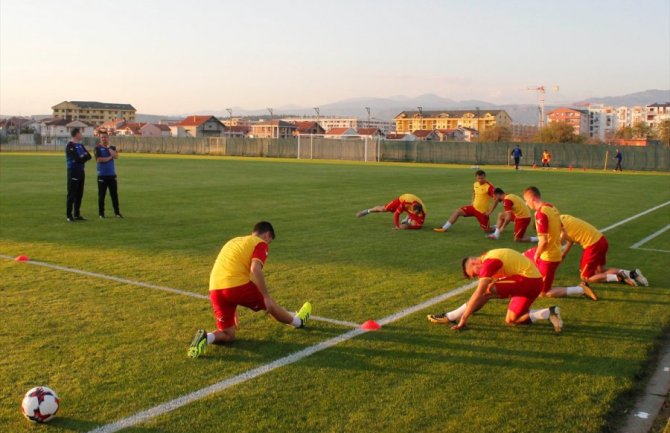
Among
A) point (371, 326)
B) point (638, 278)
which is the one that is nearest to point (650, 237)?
point (638, 278)

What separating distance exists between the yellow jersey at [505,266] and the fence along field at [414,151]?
51.2 meters

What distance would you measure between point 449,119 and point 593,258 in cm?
19265

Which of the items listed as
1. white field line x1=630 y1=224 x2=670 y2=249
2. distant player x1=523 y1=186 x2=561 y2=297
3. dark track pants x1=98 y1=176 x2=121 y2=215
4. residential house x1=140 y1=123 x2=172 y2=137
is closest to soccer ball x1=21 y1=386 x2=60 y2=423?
distant player x1=523 y1=186 x2=561 y2=297

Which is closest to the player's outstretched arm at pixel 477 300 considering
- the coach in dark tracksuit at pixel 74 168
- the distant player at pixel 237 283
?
the distant player at pixel 237 283

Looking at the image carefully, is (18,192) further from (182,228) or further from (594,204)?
(594,204)

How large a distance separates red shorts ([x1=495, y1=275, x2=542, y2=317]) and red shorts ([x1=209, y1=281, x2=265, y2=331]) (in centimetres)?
269

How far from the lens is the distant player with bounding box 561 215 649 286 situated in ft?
30.6

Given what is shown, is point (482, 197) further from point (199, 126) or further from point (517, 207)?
point (199, 126)

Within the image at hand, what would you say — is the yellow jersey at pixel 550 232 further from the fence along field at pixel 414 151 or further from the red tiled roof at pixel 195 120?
the red tiled roof at pixel 195 120

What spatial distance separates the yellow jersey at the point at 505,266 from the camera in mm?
6836

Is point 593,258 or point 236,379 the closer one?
point 236,379

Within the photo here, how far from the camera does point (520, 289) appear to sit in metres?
7.01

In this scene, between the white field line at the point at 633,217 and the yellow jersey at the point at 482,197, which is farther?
the white field line at the point at 633,217

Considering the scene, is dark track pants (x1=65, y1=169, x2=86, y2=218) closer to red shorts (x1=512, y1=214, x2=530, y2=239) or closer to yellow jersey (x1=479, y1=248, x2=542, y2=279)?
red shorts (x1=512, y1=214, x2=530, y2=239)
